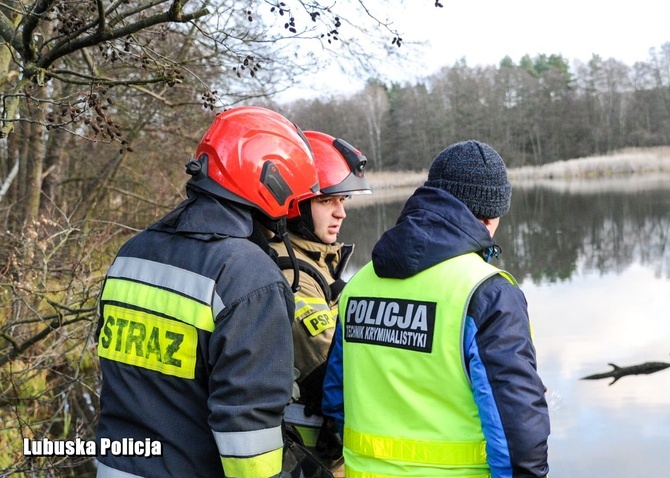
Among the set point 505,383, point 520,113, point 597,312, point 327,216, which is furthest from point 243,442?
point 520,113

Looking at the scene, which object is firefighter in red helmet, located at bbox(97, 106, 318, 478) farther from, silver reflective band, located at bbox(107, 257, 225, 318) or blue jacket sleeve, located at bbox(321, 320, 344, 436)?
blue jacket sleeve, located at bbox(321, 320, 344, 436)

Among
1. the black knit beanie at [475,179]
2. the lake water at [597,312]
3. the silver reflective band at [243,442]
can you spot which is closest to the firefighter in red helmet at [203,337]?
the silver reflective band at [243,442]

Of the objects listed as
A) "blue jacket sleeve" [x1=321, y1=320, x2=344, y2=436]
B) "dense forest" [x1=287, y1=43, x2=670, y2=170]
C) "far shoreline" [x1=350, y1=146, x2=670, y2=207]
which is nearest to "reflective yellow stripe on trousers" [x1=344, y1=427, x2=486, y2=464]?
"blue jacket sleeve" [x1=321, y1=320, x2=344, y2=436]

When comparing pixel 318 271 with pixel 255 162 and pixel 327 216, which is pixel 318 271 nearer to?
pixel 327 216

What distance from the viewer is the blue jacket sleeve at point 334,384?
8.25 feet

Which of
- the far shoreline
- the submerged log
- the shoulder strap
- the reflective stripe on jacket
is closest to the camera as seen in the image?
the reflective stripe on jacket

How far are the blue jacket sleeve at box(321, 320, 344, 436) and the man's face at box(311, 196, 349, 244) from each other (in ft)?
2.03

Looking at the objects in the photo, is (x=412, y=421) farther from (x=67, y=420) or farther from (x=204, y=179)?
(x=67, y=420)

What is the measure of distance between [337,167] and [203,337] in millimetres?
1369

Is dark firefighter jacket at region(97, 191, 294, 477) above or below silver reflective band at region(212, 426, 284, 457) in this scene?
above

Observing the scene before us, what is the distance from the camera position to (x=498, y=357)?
77.9 inches

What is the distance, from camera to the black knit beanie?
229 centimetres

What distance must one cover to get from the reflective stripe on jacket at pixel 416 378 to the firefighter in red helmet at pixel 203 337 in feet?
1.02

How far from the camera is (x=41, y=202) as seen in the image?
950 centimetres
